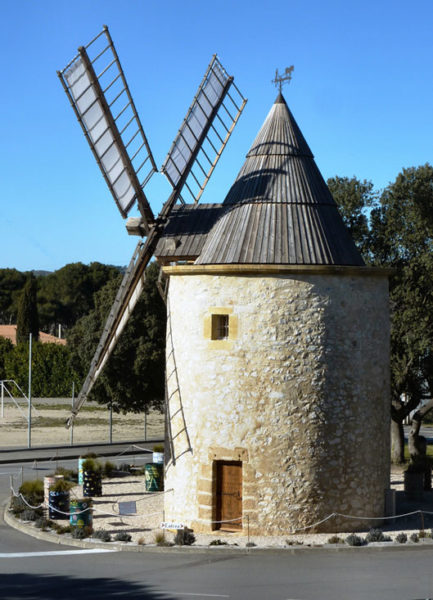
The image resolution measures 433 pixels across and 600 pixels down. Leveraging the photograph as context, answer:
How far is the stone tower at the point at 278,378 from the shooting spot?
18.8 meters

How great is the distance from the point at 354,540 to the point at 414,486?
6715mm

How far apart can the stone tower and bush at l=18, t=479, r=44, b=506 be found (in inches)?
183

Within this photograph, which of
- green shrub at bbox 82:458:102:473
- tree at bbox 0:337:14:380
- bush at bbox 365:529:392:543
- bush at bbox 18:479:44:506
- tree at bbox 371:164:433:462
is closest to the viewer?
bush at bbox 365:529:392:543

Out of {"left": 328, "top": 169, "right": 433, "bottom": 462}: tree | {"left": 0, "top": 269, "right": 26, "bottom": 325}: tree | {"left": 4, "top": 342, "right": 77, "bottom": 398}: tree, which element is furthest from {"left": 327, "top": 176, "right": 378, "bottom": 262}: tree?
{"left": 0, "top": 269, "right": 26, "bottom": 325}: tree

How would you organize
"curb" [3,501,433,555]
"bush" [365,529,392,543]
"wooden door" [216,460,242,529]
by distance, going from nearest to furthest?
"curb" [3,501,433,555] → "bush" [365,529,392,543] → "wooden door" [216,460,242,529]

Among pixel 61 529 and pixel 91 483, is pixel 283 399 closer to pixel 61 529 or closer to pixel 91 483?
pixel 61 529

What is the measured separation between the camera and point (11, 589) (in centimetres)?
1467

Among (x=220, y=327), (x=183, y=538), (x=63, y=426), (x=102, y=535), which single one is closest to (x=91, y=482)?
(x=102, y=535)

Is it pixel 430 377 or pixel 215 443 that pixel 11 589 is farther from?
pixel 430 377

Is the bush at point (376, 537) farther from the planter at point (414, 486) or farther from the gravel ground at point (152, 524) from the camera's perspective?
the planter at point (414, 486)

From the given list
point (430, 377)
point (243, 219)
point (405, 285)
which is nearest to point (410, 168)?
point (405, 285)

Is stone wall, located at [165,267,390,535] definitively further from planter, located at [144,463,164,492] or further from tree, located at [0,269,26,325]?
tree, located at [0,269,26,325]

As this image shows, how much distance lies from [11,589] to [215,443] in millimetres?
5826

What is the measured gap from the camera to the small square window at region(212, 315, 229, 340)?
19469 mm
